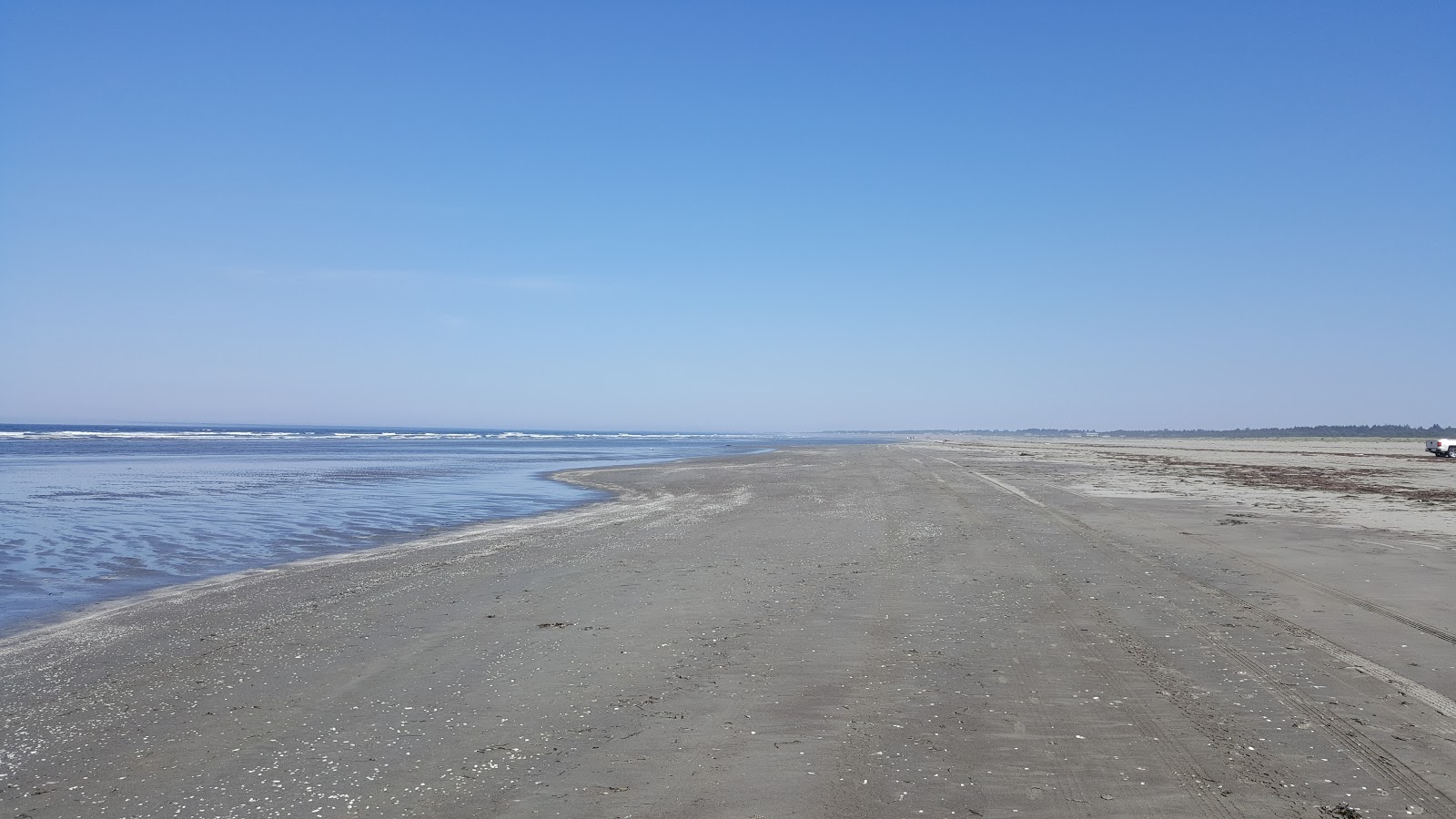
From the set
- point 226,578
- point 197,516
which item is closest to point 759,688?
point 226,578

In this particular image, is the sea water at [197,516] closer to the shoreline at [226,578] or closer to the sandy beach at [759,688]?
the shoreline at [226,578]

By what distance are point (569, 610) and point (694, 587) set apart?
180cm

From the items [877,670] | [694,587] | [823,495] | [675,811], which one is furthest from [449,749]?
[823,495]

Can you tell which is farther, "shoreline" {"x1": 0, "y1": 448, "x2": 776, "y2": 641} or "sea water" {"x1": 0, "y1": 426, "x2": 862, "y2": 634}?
"sea water" {"x1": 0, "y1": 426, "x2": 862, "y2": 634}

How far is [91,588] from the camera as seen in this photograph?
1016 centimetres

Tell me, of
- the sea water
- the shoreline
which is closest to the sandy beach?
the shoreline

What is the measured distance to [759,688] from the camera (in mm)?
6070

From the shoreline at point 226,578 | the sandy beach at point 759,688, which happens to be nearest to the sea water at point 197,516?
the shoreline at point 226,578

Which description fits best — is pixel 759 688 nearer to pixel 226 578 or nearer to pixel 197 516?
pixel 226 578

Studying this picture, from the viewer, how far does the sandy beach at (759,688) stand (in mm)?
4305

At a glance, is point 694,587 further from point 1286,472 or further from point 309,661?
point 1286,472

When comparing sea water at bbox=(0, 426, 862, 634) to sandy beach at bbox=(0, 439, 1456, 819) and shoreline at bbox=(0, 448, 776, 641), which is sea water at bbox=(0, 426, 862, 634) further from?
sandy beach at bbox=(0, 439, 1456, 819)

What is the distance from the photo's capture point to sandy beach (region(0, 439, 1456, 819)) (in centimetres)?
430

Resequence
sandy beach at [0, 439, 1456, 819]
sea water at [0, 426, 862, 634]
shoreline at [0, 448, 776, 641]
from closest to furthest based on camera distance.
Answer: sandy beach at [0, 439, 1456, 819], shoreline at [0, 448, 776, 641], sea water at [0, 426, 862, 634]
